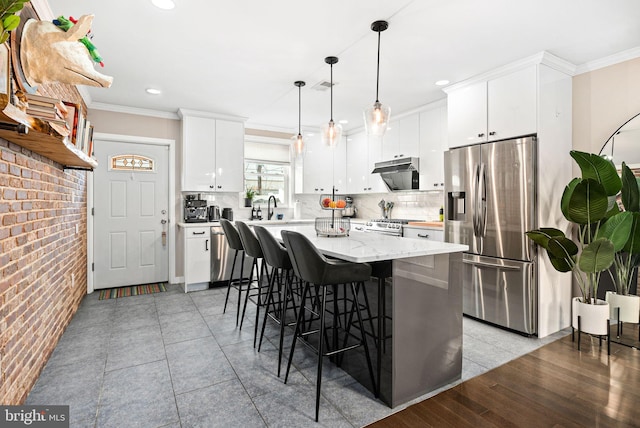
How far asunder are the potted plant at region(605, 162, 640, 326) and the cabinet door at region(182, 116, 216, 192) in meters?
4.58

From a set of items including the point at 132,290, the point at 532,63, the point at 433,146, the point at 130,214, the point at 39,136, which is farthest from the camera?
the point at 130,214

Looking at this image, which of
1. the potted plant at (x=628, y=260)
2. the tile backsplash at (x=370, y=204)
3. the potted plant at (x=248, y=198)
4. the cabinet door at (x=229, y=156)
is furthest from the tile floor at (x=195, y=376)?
the potted plant at (x=248, y=198)

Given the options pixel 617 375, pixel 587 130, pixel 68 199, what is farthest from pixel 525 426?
pixel 68 199

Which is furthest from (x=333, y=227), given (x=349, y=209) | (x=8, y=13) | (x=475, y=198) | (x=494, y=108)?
(x=349, y=209)

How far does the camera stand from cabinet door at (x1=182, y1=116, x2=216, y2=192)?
4.77m

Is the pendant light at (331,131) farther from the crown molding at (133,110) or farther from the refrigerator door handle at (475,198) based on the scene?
the crown molding at (133,110)

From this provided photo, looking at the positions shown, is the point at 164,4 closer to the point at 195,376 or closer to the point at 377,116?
the point at 377,116

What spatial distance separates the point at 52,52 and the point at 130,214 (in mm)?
3341

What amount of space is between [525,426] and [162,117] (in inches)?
202

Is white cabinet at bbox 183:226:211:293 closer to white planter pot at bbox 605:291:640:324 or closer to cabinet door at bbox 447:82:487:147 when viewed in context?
cabinet door at bbox 447:82:487:147

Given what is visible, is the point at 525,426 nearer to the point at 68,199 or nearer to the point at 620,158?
the point at 620,158

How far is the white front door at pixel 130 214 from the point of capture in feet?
15.0

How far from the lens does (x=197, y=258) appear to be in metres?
4.62

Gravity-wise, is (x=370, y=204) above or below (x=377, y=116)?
below
